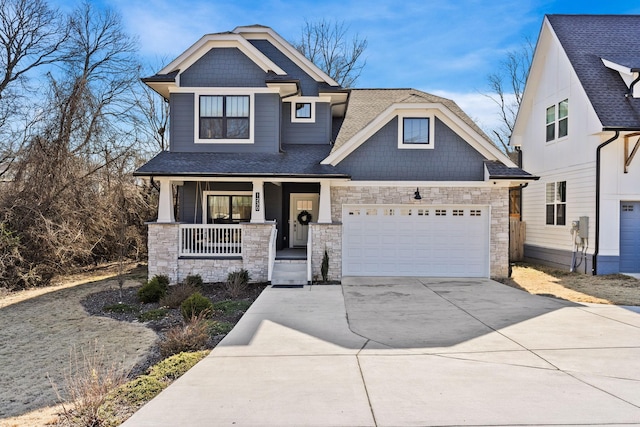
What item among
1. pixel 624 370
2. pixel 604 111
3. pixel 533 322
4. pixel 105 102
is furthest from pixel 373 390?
pixel 105 102

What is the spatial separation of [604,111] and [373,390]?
1268 centimetres

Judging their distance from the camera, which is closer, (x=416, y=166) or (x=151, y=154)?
(x=416, y=166)

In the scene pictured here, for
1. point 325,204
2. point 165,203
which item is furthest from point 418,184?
point 165,203

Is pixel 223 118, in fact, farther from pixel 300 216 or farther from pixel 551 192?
pixel 551 192

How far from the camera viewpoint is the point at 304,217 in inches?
585

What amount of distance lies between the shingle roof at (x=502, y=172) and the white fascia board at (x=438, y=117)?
0.18 meters

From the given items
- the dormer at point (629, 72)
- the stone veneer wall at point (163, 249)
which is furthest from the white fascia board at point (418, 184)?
the dormer at point (629, 72)

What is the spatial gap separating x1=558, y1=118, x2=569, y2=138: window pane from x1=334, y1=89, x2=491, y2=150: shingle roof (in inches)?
126

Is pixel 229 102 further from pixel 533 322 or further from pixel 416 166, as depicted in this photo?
pixel 533 322

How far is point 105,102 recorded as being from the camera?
19.6 meters

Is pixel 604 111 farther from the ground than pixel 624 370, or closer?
farther from the ground

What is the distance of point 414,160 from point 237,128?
580 cm

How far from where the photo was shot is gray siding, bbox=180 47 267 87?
44.1ft

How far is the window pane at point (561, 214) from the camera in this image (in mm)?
14812
